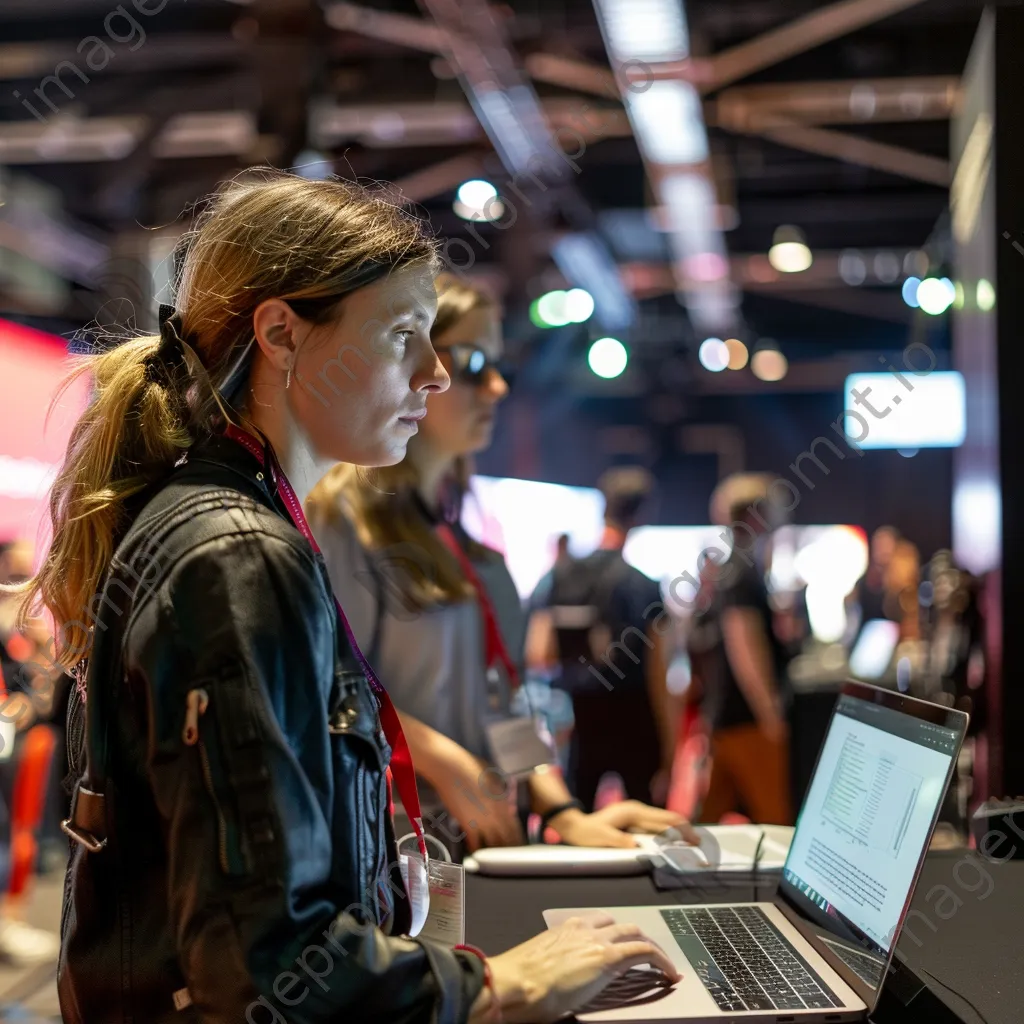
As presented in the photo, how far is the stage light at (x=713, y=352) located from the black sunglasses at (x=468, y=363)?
12324 millimetres

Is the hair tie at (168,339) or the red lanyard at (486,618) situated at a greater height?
the hair tie at (168,339)

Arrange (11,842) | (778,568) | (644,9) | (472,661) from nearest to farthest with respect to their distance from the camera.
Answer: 1. (472,661)
2. (11,842)
3. (644,9)
4. (778,568)

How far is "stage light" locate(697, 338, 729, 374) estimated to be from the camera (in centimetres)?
1428

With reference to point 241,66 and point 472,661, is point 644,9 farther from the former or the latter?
point 472,661

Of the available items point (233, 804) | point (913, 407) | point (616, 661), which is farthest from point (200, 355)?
point (913, 407)

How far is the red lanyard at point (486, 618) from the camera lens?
215 centimetres

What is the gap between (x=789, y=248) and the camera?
10.3m

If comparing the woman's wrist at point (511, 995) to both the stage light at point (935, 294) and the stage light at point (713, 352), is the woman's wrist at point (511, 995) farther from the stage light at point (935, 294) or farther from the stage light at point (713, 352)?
the stage light at point (713, 352)

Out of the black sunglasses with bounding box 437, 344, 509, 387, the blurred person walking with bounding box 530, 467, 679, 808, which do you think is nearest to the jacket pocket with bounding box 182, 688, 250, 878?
the black sunglasses with bounding box 437, 344, 509, 387

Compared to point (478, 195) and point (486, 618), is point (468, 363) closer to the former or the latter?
point (486, 618)

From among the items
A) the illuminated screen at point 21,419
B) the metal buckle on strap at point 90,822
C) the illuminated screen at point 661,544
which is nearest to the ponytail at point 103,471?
the metal buckle on strap at point 90,822

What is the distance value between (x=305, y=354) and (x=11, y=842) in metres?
4.15

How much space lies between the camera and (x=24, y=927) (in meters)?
4.15

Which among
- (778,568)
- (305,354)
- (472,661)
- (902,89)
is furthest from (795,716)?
(778,568)
